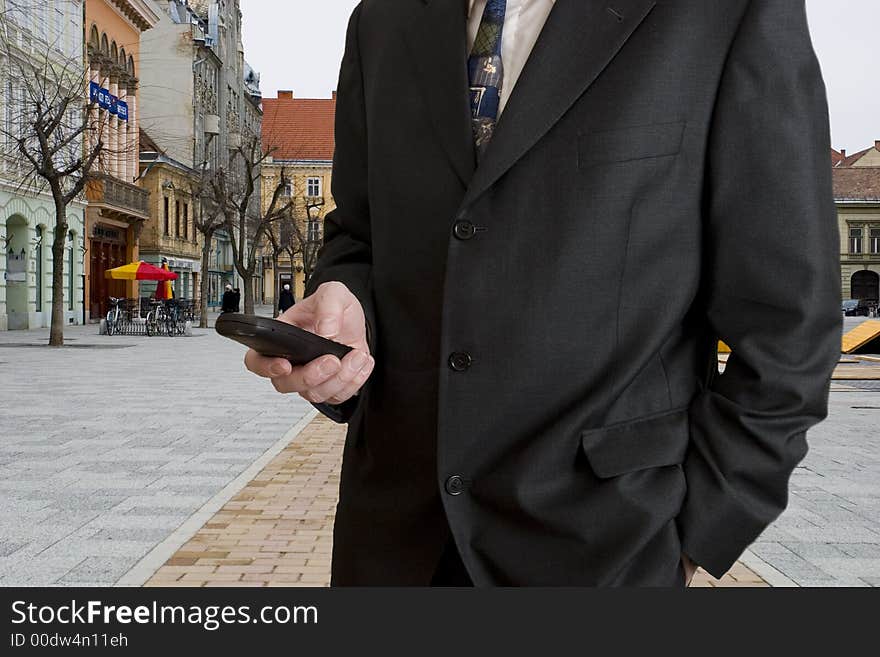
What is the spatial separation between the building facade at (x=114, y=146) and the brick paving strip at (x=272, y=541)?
32439 mm

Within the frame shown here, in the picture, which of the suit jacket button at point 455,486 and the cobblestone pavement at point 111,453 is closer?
the suit jacket button at point 455,486

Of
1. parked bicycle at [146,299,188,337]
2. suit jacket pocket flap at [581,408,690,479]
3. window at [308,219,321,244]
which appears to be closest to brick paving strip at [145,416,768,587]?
suit jacket pocket flap at [581,408,690,479]

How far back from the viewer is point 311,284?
1.94 m

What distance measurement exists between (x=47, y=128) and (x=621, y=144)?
27.0 m

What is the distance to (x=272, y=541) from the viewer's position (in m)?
5.92

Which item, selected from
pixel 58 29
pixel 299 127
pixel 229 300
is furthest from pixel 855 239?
pixel 58 29

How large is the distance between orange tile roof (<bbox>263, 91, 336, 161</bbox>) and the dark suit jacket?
285 feet

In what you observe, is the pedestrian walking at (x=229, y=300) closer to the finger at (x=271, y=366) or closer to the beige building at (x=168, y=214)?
the beige building at (x=168, y=214)

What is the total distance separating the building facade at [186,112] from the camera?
2095 inches

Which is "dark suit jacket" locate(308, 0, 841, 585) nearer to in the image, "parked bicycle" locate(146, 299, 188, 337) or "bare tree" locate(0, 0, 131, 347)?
"bare tree" locate(0, 0, 131, 347)

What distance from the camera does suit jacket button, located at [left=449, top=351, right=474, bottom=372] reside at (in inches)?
66.5

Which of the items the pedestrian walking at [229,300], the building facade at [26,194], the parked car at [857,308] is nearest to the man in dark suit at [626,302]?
the building facade at [26,194]

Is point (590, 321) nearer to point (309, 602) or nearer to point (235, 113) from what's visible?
point (309, 602)

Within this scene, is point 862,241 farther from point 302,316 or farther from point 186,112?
point 302,316
